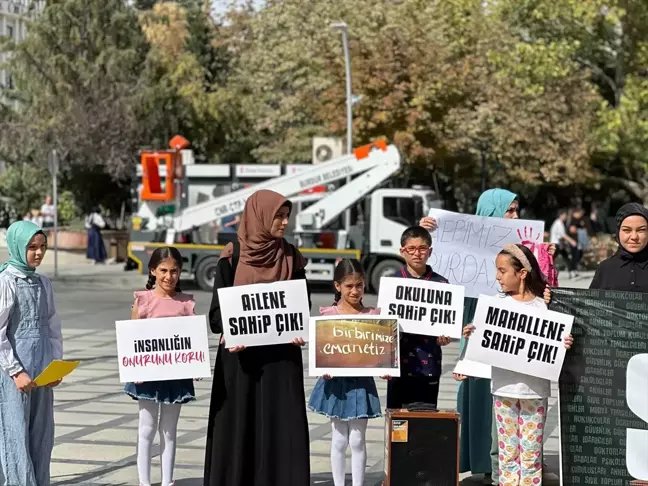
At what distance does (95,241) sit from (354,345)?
88.7ft

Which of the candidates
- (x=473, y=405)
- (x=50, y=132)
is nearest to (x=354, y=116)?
(x=50, y=132)

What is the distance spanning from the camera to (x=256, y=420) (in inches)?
255

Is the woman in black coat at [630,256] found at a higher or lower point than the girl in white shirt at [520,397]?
higher

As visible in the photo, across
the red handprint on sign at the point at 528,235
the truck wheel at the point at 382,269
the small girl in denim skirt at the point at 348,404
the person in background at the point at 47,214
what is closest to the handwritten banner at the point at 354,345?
the small girl in denim skirt at the point at 348,404

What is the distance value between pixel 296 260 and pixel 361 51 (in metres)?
27.9

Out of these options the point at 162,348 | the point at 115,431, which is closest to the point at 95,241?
the point at 115,431

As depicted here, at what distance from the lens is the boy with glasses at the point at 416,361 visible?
6.88 metres

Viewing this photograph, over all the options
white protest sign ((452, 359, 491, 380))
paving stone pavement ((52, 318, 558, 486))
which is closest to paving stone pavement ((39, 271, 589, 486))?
paving stone pavement ((52, 318, 558, 486))

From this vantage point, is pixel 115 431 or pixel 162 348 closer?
pixel 162 348

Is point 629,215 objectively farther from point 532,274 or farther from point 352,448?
point 352,448

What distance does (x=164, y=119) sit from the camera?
38562 mm

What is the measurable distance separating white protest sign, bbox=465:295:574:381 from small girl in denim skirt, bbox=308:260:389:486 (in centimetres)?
68

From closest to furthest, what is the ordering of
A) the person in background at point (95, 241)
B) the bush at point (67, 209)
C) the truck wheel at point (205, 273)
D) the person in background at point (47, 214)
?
1. the truck wheel at point (205, 273)
2. the person in background at point (95, 241)
3. the person in background at point (47, 214)
4. the bush at point (67, 209)

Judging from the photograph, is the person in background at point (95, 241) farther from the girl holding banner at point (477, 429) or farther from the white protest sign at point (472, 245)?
the girl holding banner at point (477, 429)
